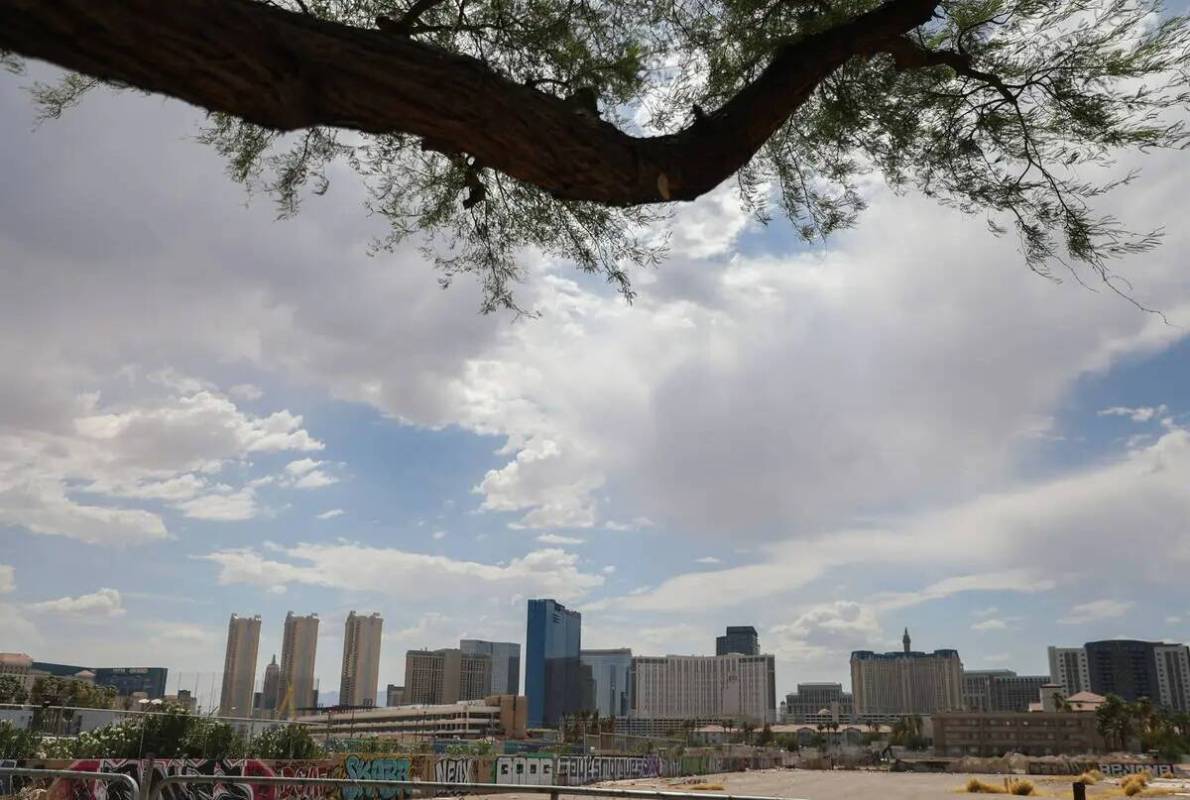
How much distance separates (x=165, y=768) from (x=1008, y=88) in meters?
21.8

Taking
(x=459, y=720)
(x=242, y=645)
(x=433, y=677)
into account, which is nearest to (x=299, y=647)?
(x=242, y=645)

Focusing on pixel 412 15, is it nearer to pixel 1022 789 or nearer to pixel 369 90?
pixel 369 90

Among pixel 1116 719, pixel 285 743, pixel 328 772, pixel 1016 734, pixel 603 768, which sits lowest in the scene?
pixel 1016 734

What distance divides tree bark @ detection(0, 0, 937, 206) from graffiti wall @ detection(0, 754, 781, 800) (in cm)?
493

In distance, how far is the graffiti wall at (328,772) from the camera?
16906 mm

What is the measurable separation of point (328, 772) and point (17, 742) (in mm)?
8168

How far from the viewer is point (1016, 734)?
378ft

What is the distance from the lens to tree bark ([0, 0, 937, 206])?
86.0 inches

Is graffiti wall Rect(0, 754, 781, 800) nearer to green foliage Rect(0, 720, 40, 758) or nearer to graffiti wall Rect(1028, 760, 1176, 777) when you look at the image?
green foliage Rect(0, 720, 40, 758)

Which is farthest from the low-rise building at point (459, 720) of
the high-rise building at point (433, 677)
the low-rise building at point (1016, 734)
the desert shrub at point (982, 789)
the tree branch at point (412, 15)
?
the tree branch at point (412, 15)

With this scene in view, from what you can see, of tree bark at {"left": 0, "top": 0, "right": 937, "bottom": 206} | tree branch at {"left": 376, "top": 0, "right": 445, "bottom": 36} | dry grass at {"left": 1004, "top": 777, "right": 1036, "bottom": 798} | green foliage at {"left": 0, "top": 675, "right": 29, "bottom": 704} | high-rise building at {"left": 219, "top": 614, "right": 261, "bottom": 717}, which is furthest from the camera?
high-rise building at {"left": 219, "top": 614, "right": 261, "bottom": 717}

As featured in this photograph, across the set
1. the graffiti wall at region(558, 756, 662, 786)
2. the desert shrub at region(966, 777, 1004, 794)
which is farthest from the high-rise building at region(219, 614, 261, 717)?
the desert shrub at region(966, 777, 1004, 794)

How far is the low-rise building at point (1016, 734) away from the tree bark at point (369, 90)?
418 ft

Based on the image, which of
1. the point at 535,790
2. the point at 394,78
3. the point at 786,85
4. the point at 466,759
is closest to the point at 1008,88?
the point at 786,85
